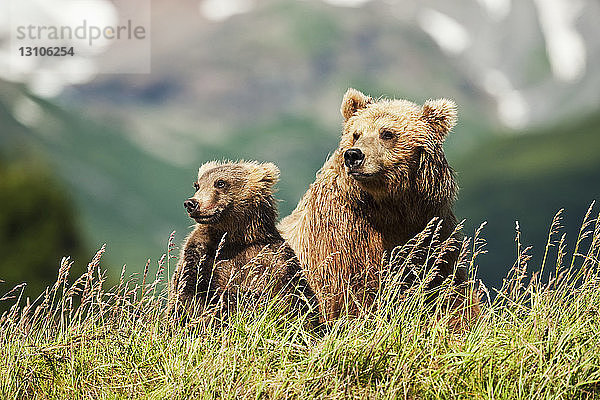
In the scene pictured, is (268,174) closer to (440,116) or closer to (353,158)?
(353,158)

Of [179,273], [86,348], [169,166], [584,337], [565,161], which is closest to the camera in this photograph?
[584,337]

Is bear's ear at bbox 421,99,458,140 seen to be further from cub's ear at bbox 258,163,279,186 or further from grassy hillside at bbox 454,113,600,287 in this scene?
grassy hillside at bbox 454,113,600,287

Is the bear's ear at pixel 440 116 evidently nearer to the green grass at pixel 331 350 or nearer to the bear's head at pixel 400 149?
the bear's head at pixel 400 149

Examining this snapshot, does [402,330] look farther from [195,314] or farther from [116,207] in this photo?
[116,207]

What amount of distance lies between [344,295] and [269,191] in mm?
938

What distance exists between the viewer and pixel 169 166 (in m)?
133

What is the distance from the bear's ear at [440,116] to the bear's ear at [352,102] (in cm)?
49

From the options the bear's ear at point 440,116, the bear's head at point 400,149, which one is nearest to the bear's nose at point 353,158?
the bear's head at point 400,149

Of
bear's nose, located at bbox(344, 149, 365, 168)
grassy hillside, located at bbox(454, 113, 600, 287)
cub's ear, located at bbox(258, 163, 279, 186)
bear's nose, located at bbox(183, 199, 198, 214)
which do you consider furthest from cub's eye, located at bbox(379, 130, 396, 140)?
grassy hillside, located at bbox(454, 113, 600, 287)

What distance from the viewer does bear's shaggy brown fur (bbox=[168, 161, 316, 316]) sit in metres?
5.70

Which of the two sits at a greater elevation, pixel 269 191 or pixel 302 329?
pixel 269 191

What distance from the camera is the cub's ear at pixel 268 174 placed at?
6298mm

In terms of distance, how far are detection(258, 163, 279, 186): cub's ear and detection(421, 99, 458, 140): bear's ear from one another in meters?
1.15

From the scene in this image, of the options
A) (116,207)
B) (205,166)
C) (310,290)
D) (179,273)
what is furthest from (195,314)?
(116,207)
